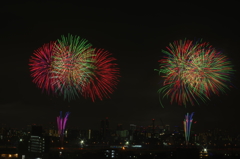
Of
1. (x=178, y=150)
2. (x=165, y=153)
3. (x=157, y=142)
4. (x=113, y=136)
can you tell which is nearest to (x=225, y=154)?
(x=165, y=153)

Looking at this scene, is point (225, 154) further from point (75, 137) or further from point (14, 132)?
point (14, 132)

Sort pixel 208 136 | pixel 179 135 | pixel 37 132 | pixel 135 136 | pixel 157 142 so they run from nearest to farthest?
1. pixel 37 132
2. pixel 157 142
3. pixel 179 135
4. pixel 135 136
5. pixel 208 136

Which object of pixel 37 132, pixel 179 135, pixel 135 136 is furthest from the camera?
pixel 135 136

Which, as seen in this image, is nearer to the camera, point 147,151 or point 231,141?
point 147,151

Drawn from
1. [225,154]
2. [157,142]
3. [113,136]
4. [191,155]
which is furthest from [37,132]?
[113,136]

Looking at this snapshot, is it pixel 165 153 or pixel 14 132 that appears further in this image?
pixel 14 132

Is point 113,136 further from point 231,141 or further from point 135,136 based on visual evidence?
point 231,141

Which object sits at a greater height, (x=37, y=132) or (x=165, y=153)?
(x=37, y=132)

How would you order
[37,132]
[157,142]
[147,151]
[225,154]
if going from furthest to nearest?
1. [157,142]
2. [225,154]
3. [147,151]
4. [37,132]

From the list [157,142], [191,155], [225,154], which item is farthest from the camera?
[157,142]
